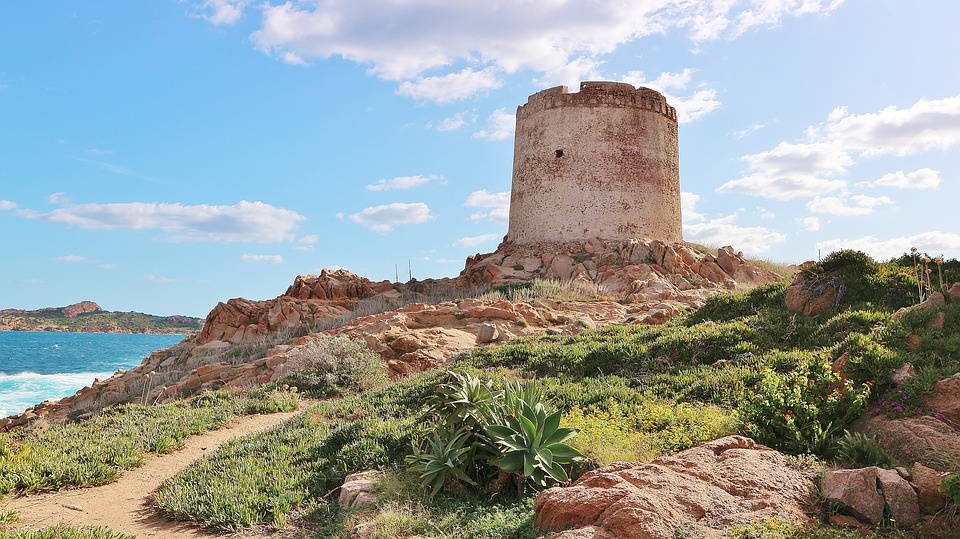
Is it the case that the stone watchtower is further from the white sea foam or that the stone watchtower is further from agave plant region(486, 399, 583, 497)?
the white sea foam

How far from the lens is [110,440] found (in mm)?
9594

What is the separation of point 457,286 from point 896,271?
14.7 meters

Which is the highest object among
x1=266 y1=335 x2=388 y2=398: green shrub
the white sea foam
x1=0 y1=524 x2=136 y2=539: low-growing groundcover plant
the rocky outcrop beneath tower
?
the rocky outcrop beneath tower

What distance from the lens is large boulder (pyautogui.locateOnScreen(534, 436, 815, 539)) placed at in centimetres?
460

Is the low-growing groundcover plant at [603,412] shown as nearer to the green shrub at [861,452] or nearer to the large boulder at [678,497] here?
the green shrub at [861,452]

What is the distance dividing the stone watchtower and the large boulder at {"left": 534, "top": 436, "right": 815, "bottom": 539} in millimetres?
18134

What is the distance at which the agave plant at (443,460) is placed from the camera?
6301 mm

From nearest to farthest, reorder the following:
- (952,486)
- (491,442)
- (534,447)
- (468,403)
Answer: (952,486), (534,447), (491,442), (468,403)

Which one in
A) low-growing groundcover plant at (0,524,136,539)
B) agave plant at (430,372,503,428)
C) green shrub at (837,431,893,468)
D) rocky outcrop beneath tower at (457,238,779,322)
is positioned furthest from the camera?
rocky outcrop beneath tower at (457,238,779,322)

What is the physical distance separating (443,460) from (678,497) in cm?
238

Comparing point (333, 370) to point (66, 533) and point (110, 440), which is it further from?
point (66, 533)

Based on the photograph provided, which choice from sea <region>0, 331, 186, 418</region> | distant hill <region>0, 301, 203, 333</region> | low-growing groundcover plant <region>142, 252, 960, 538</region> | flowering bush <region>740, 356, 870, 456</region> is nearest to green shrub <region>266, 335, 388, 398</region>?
low-growing groundcover plant <region>142, 252, 960, 538</region>

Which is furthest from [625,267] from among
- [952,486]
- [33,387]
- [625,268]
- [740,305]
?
[33,387]

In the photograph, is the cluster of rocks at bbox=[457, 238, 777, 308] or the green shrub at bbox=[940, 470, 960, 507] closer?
the green shrub at bbox=[940, 470, 960, 507]
